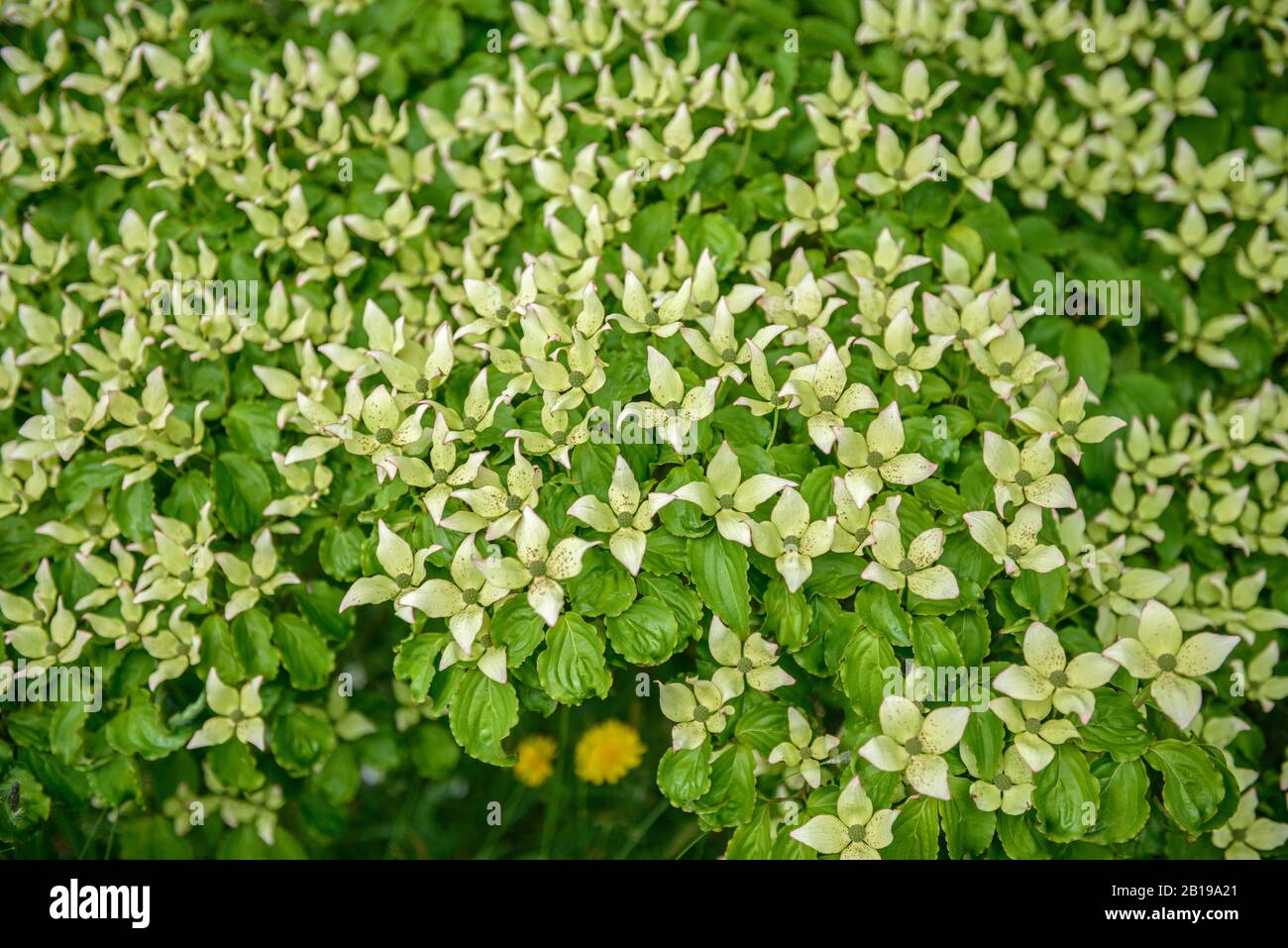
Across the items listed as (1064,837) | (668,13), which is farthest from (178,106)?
(1064,837)

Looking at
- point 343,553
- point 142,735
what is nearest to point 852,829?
point 343,553

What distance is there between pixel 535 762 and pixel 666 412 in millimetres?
1273

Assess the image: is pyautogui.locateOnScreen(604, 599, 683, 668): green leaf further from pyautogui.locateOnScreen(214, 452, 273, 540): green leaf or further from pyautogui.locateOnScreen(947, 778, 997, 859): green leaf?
pyautogui.locateOnScreen(214, 452, 273, 540): green leaf

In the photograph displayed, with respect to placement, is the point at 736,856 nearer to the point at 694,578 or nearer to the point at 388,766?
the point at 694,578

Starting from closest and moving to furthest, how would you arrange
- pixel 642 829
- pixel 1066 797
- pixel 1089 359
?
pixel 1066 797, pixel 1089 359, pixel 642 829

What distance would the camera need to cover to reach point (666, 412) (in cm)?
135

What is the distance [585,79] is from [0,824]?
65.4 inches

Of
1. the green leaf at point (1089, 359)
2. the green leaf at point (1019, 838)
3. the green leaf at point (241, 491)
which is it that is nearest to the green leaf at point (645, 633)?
the green leaf at point (1019, 838)

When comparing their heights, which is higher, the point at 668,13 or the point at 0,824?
the point at 668,13

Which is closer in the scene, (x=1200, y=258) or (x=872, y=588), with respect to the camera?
(x=872, y=588)

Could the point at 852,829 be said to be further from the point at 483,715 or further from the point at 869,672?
the point at 483,715

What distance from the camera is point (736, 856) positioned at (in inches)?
52.8
